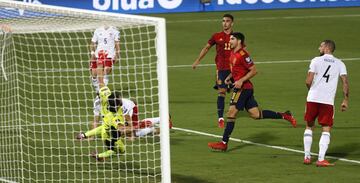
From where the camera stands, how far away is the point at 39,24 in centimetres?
1466

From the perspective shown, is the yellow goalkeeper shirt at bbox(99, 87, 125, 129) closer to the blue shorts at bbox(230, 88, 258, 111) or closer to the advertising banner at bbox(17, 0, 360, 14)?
the blue shorts at bbox(230, 88, 258, 111)

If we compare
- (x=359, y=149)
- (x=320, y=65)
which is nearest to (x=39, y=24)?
(x=320, y=65)

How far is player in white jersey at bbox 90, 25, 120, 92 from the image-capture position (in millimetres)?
18734

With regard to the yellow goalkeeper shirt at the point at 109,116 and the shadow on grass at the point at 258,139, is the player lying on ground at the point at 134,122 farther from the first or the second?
the shadow on grass at the point at 258,139

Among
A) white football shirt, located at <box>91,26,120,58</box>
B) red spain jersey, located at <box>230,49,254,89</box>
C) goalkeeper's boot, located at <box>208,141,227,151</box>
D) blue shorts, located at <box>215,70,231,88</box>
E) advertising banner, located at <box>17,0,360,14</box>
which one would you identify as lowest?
goalkeeper's boot, located at <box>208,141,227,151</box>

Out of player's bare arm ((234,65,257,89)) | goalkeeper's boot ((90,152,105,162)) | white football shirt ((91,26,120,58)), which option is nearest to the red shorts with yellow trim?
player's bare arm ((234,65,257,89))

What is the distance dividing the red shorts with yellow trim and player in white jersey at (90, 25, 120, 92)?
3784mm

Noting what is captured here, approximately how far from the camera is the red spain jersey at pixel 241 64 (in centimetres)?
1759

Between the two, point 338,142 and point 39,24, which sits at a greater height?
point 39,24

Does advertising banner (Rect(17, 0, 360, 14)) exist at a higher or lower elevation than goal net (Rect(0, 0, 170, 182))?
higher

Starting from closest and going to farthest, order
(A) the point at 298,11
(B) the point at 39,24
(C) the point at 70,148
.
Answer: (B) the point at 39,24 → (C) the point at 70,148 → (A) the point at 298,11

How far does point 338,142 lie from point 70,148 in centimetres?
479

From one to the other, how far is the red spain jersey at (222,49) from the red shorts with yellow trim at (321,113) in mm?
4324

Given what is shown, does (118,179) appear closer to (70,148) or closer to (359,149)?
(70,148)
